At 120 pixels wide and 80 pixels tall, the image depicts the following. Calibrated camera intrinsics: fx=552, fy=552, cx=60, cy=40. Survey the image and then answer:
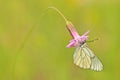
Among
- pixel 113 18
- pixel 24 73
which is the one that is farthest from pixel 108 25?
pixel 24 73

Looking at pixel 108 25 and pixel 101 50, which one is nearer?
pixel 101 50

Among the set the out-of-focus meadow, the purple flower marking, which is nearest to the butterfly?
the purple flower marking

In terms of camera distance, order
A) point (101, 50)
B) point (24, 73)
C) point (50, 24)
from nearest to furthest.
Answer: point (24, 73) < point (101, 50) < point (50, 24)

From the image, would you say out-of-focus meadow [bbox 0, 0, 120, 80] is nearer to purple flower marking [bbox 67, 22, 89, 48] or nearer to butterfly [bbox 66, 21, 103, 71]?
purple flower marking [bbox 67, 22, 89, 48]

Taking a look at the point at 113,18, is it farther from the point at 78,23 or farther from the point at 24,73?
the point at 24,73

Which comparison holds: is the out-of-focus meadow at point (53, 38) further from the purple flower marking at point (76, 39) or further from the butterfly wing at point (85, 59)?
the butterfly wing at point (85, 59)

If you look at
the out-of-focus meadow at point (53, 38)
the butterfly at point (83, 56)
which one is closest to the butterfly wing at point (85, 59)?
the butterfly at point (83, 56)
